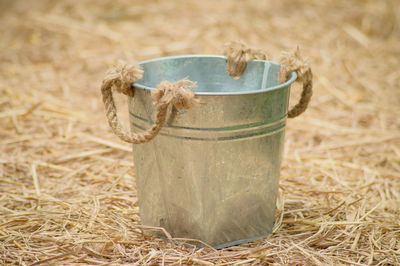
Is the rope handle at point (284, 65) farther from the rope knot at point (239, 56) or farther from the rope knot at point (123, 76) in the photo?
the rope knot at point (123, 76)

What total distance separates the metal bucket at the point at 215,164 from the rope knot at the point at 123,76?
0.10 ft

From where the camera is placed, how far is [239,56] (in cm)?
171

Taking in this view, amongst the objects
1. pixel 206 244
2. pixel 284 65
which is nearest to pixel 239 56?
pixel 284 65

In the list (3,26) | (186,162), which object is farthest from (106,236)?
(3,26)

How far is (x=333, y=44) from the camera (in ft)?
13.4

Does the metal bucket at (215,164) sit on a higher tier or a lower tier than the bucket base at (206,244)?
higher

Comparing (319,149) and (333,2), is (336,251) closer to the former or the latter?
(319,149)

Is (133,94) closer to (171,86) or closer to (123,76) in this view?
(123,76)

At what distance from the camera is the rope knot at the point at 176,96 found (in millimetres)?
1312

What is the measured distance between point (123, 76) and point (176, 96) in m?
0.22

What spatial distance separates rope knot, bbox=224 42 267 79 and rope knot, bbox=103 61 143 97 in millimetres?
415

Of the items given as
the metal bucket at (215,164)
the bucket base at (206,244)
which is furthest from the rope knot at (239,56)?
the bucket base at (206,244)

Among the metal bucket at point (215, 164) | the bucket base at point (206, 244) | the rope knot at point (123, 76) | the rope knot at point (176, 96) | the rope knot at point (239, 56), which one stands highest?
the rope knot at point (239, 56)

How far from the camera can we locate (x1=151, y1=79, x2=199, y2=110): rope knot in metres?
1.31
